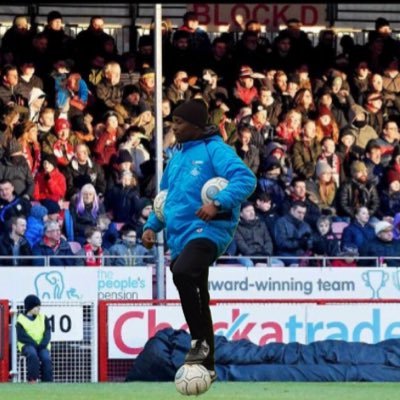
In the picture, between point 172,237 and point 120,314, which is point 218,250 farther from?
point 120,314

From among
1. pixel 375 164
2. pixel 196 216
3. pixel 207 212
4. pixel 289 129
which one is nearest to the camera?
pixel 207 212

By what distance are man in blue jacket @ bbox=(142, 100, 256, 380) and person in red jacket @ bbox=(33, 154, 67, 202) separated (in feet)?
36.3

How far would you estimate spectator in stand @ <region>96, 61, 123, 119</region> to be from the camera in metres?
22.6

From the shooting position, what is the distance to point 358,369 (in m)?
15.0

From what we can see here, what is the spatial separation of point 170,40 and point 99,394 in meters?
13.4

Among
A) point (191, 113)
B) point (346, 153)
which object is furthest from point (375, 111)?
point (191, 113)

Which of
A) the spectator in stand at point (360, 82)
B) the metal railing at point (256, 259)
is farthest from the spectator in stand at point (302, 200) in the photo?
the spectator in stand at point (360, 82)

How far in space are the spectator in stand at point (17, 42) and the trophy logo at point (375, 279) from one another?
6.11m

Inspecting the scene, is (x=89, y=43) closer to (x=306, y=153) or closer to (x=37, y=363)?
(x=306, y=153)

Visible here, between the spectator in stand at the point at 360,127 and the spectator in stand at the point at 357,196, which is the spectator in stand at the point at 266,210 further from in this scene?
the spectator in stand at the point at 360,127

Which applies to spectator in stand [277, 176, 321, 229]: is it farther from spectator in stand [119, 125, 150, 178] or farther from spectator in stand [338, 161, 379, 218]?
spectator in stand [119, 125, 150, 178]

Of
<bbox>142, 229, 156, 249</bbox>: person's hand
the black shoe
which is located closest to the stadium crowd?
<bbox>142, 229, 156, 249</bbox>: person's hand

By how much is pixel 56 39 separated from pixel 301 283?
18.5 ft

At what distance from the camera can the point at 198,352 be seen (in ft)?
30.8
